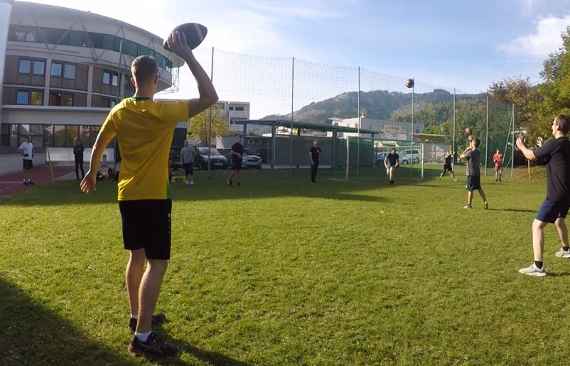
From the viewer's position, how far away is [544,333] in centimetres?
393

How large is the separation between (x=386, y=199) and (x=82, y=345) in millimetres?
11023

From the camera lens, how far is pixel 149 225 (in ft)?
11.2

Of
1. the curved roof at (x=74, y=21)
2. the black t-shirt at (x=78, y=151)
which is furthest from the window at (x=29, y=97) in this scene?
the black t-shirt at (x=78, y=151)

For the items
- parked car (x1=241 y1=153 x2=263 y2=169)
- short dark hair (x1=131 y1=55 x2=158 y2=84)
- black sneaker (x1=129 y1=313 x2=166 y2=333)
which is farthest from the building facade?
short dark hair (x1=131 y1=55 x2=158 y2=84)

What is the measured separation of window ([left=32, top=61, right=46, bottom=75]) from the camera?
4344 centimetres

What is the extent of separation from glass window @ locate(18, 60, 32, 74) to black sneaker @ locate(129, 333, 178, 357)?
152 feet

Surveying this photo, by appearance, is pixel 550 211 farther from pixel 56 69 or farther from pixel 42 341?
pixel 56 69

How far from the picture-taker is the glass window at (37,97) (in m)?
44.1

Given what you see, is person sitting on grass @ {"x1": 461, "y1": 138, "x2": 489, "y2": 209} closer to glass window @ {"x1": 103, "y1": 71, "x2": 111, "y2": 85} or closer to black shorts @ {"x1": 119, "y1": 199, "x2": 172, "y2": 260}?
black shorts @ {"x1": 119, "y1": 199, "x2": 172, "y2": 260}

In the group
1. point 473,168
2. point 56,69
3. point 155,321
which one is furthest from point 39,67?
point 155,321

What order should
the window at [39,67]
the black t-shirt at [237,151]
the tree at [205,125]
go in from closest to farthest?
1. the black t-shirt at [237,151]
2. the window at [39,67]
3. the tree at [205,125]

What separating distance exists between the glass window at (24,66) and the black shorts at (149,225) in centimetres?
4620

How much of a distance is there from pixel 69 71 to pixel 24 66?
361cm

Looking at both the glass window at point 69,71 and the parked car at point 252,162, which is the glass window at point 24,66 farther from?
the parked car at point 252,162
